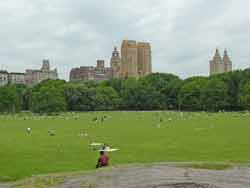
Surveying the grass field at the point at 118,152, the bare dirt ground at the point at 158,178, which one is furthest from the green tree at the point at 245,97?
the bare dirt ground at the point at 158,178

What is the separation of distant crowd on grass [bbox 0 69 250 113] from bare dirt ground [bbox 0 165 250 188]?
276 ft

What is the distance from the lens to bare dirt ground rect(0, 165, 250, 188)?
46.5ft

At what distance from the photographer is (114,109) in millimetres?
124250

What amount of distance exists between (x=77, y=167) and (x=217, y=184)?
10900 millimetres

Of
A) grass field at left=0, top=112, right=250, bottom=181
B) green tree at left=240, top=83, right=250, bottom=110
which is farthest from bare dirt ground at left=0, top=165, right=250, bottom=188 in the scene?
green tree at left=240, top=83, right=250, bottom=110

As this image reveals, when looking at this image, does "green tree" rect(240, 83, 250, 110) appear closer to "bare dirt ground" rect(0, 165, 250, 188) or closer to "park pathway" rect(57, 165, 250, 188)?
"bare dirt ground" rect(0, 165, 250, 188)

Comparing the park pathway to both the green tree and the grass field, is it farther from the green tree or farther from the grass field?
the green tree

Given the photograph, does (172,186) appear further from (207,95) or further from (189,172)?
(207,95)

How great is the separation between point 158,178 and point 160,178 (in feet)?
0.22

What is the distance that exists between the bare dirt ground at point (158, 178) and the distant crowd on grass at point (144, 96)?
276ft

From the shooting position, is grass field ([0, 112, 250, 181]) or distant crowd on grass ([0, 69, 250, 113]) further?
distant crowd on grass ([0, 69, 250, 113])

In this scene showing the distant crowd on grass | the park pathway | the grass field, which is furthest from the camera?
the distant crowd on grass

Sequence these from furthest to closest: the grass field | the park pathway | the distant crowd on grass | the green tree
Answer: the distant crowd on grass < the green tree < the grass field < the park pathway

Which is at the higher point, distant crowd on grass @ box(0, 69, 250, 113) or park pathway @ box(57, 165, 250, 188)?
distant crowd on grass @ box(0, 69, 250, 113)
